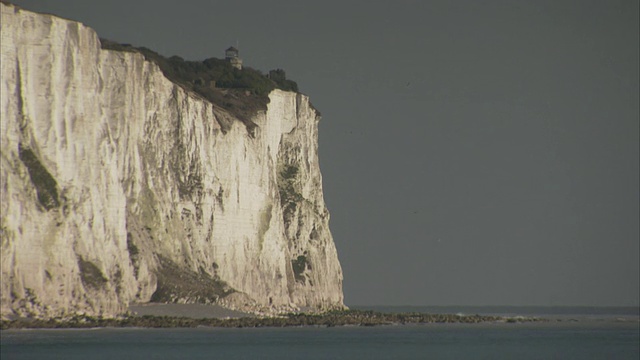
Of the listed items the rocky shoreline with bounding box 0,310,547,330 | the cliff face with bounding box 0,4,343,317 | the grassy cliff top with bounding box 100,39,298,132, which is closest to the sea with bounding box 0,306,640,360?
the rocky shoreline with bounding box 0,310,547,330

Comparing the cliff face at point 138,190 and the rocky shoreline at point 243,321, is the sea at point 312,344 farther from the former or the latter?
the cliff face at point 138,190

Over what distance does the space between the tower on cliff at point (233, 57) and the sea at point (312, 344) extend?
29.6m

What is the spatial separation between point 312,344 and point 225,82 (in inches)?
1490

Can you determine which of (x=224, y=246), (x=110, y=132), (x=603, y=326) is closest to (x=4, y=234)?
(x=110, y=132)

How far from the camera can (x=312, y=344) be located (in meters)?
76.5

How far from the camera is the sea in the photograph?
2554 inches

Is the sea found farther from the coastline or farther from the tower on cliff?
the tower on cliff

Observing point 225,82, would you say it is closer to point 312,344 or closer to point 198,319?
point 198,319

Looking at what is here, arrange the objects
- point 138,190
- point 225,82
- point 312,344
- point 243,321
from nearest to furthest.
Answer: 1. point 312,344
2. point 138,190
3. point 243,321
4. point 225,82

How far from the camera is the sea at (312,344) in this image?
6488 cm

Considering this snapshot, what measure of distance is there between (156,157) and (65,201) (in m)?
15.6

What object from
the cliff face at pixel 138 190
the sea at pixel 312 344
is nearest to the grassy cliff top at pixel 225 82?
the cliff face at pixel 138 190

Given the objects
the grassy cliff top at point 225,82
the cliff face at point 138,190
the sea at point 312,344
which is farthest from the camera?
the grassy cliff top at point 225,82

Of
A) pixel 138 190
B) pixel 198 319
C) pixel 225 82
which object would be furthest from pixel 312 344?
pixel 225 82
